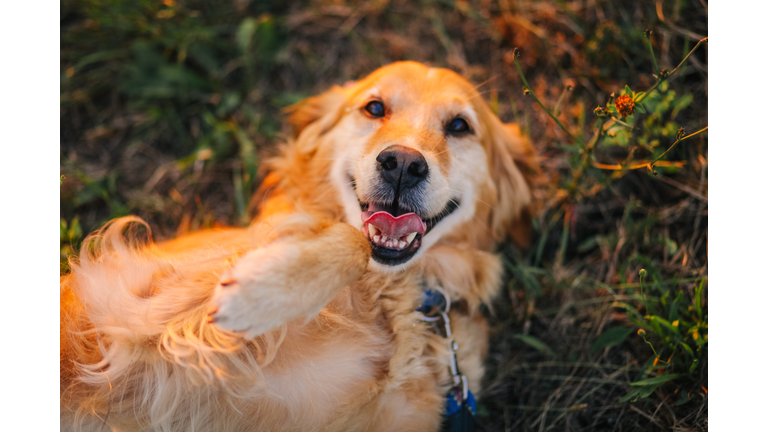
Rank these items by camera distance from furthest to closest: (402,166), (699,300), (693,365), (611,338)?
(611,338) → (699,300) → (693,365) → (402,166)

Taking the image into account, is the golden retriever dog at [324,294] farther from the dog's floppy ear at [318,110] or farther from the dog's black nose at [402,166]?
the dog's floppy ear at [318,110]

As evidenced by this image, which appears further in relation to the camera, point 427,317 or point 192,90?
point 192,90

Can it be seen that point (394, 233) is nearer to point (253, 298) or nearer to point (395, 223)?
point (395, 223)

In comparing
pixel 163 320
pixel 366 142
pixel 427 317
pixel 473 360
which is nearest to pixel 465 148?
pixel 366 142

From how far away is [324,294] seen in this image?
61.0 inches

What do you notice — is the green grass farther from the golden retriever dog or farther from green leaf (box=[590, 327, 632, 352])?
the golden retriever dog

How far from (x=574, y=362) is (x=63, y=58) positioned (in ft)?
14.1

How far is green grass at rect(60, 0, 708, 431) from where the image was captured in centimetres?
257

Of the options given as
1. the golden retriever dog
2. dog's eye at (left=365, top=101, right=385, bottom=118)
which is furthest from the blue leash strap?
dog's eye at (left=365, top=101, right=385, bottom=118)

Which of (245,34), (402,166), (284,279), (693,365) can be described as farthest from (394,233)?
(245,34)

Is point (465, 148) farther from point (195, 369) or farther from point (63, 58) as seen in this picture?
point (63, 58)

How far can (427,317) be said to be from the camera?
217cm

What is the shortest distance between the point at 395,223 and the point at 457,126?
2.52ft

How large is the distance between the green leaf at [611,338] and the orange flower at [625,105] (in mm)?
1256
